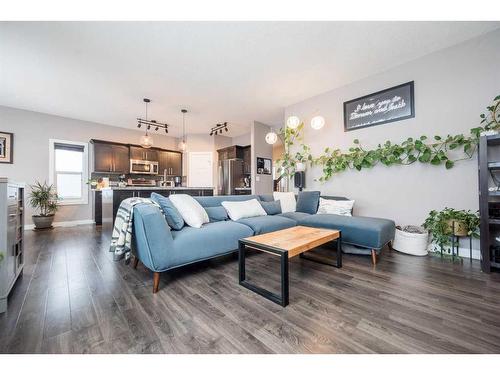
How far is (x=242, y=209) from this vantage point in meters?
2.93

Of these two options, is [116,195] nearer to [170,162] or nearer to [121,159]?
[121,159]

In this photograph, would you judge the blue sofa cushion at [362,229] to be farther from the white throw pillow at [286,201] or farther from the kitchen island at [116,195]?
the kitchen island at [116,195]

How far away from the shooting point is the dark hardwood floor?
112 centimetres

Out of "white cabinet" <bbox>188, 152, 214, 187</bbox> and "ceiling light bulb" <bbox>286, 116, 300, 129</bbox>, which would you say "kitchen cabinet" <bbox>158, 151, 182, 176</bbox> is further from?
"ceiling light bulb" <bbox>286, 116, 300, 129</bbox>

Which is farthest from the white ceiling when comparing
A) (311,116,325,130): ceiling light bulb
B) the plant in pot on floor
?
the plant in pot on floor

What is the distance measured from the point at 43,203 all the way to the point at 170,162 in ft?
10.3

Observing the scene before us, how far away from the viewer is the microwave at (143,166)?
5871mm

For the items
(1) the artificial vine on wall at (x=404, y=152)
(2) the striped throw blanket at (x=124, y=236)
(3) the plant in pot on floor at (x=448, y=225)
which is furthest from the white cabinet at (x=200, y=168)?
(3) the plant in pot on floor at (x=448, y=225)

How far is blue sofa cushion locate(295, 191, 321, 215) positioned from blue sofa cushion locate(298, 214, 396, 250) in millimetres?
694

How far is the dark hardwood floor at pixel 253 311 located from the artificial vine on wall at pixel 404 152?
134 cm

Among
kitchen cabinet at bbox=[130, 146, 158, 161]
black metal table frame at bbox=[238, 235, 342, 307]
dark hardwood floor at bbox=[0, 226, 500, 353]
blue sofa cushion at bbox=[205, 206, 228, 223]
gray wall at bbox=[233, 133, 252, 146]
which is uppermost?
gray wall at bbox=[233, 133, 252, 146]

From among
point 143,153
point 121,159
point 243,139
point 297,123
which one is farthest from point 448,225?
point 121,159

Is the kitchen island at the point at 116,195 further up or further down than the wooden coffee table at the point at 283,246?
further up
